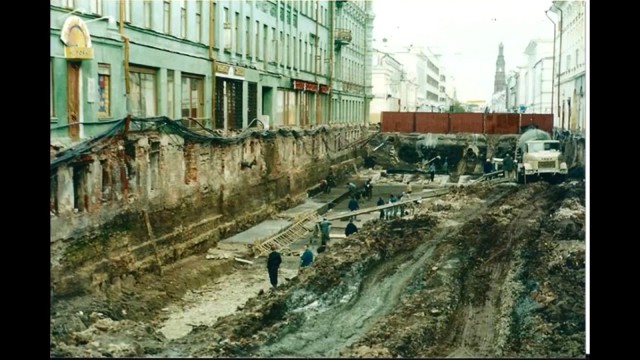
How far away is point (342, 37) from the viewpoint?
28.0m

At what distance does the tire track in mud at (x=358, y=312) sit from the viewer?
13.6 meters

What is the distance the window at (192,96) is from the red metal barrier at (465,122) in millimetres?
20799

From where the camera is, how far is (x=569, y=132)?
2669 centimetres

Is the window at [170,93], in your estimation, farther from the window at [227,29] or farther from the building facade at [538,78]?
the building facade at [538,78]

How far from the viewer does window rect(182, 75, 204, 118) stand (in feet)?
76.0

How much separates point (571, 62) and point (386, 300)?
9.82 m

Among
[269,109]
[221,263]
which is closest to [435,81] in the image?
[269,109]

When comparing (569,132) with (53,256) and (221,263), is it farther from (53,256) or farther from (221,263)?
(53,256)

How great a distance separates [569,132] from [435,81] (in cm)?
1589

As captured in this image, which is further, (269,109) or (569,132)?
(269,109)
